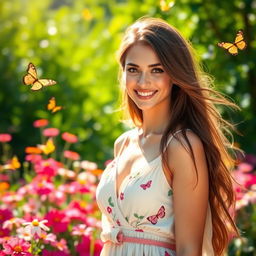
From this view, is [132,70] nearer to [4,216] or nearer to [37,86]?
[37,86]

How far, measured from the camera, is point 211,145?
258 cm

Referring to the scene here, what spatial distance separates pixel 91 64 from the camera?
6.16 meters

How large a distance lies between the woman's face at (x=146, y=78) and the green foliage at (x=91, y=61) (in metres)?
1.73

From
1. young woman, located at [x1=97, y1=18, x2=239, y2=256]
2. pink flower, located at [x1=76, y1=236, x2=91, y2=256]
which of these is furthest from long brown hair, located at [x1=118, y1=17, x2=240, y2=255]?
pink flower, located at [x1=76, y1=236, x2=91, y2=256]

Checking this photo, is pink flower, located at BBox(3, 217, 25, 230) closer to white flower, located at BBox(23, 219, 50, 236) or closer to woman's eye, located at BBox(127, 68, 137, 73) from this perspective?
white flower, located at BBox(23, 219, 50, 236)

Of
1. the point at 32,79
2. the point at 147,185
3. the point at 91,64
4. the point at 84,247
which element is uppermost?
the point at 91,64

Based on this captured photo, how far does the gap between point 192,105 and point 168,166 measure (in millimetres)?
280

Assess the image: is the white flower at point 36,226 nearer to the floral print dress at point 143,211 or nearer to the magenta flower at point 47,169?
the floral print dress at point 143,211

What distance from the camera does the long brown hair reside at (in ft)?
8.52

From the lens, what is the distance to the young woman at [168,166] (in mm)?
2551

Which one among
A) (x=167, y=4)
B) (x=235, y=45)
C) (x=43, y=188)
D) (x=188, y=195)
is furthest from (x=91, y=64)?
(x=188, y=195)

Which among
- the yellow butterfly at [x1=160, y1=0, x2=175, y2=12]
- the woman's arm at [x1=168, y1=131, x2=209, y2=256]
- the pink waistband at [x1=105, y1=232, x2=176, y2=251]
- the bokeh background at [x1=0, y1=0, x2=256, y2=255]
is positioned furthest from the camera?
the bokeh background at [x1=0, y1=0, x2=256, y2=255]

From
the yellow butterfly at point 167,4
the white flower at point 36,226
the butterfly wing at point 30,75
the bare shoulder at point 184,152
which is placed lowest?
the white flower at point 36,226

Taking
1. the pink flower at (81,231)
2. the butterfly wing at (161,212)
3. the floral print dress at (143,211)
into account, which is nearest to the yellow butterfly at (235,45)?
the floral print dress at (143,211)
